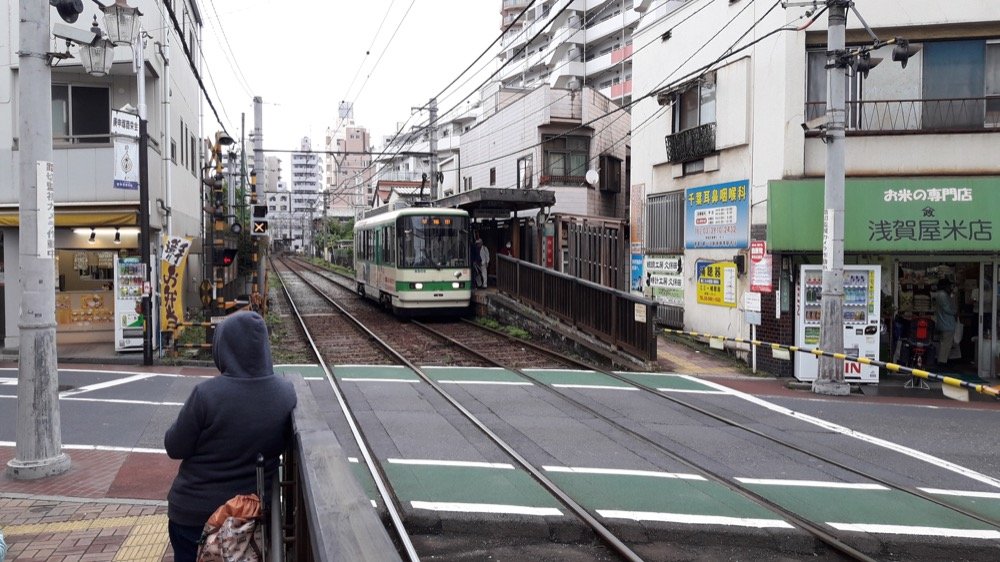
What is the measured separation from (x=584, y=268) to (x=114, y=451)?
14503 mm

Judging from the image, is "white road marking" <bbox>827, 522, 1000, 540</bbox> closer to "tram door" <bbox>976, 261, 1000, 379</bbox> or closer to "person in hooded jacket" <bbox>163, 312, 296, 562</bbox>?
"person in hooded jacket" <bbox>163, 312, 296, 562</bbox>

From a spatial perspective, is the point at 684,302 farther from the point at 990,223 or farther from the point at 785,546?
the point at 785,546

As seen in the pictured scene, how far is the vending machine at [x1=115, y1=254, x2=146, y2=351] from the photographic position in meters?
15.0

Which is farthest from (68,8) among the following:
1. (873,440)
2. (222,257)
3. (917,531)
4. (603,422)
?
(222,257)

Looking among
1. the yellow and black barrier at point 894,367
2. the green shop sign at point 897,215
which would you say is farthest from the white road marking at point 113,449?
the green shop sign at point 897,215

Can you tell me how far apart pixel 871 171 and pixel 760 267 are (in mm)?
2701

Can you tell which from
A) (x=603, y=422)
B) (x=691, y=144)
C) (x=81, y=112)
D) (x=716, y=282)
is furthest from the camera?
(x=691, y=144)

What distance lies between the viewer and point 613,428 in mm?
9375

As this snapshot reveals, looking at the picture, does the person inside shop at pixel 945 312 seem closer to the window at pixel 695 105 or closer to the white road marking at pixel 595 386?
the window at pixel 695 105

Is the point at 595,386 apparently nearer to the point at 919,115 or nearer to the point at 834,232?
the point at 834,232

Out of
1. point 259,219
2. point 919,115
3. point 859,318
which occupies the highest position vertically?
point 919,115

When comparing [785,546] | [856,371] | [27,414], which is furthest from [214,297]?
[785,546]

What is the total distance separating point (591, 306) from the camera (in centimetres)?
1616

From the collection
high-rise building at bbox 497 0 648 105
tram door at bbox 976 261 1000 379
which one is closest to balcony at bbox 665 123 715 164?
tram door at bbox 976 261 1000 379
